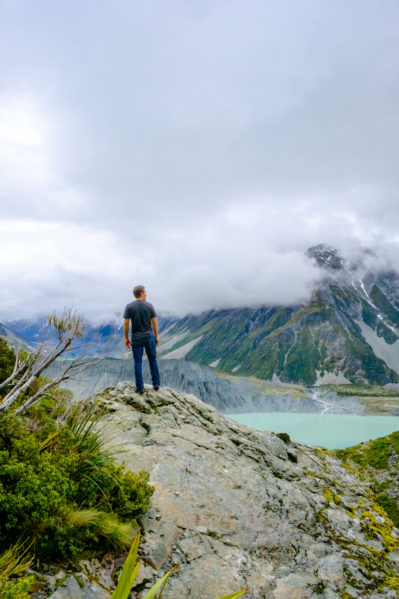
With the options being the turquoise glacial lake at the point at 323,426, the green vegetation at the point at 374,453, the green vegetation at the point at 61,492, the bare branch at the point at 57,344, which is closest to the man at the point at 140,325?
the green vegetation at the point at 61,492

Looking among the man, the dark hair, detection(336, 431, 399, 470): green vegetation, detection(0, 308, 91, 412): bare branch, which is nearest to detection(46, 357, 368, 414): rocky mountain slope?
detection(336, 431, 399, 470): green vegetation

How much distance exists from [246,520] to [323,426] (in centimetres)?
16978

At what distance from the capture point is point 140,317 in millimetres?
12141

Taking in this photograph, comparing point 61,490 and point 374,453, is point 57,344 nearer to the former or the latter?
point 61,490

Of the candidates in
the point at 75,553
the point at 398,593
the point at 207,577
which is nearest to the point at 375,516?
the point at 398,593

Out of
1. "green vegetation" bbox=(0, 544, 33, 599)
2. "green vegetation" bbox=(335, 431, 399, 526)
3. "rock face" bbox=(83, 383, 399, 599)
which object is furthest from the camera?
"green vegetation" bbox=(335, 431, 399, 526)

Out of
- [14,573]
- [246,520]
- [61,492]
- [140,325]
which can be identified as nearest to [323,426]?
[140,325]

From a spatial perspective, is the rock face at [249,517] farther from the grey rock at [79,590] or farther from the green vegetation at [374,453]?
the green vegetation at [374,453]

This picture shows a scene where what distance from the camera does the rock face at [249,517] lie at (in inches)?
229

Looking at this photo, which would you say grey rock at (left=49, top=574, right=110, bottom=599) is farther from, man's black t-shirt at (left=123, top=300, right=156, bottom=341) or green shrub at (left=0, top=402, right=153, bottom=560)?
man's black t-shirt at (left=123, top=300, right=156, bottom=341)

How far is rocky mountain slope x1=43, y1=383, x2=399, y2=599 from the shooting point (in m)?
5.69

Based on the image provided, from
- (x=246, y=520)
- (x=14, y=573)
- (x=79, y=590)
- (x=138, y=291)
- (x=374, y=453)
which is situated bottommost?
(x=374, y=453)

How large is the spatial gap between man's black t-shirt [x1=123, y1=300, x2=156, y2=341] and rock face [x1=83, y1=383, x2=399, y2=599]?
8.26 ft

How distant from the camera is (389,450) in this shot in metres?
38.6
